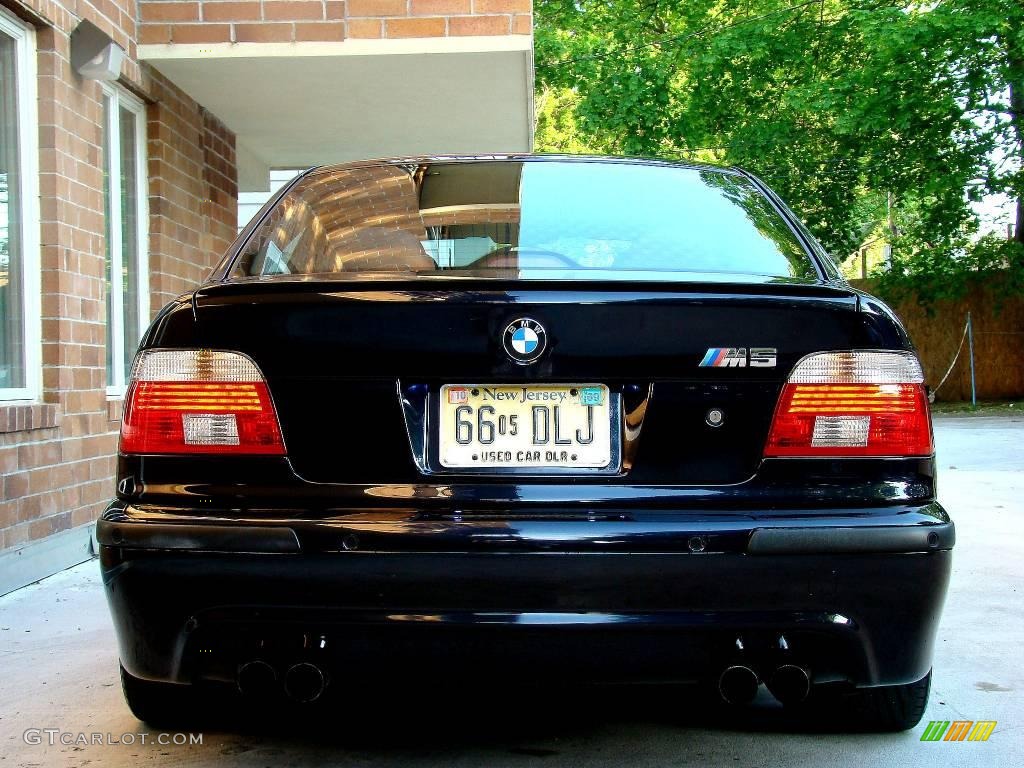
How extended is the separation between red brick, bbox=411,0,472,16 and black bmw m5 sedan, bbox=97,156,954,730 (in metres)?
5.13

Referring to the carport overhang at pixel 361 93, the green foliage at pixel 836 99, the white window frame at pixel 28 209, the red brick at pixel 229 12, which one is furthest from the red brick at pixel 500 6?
the green foliage at pixel 836 99

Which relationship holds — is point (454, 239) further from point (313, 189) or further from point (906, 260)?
point (906, 260)

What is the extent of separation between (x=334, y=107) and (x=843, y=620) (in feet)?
23.7

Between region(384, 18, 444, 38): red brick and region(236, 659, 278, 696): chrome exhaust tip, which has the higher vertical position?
region(384, 18, 444, 38): red brick

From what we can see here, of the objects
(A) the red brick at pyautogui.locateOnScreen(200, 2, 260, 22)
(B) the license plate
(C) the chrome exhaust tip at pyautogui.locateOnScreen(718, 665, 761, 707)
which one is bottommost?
(C) the chrome exhaust tip at pyautogui.locateOnScreen(718, 665, 761, 707)

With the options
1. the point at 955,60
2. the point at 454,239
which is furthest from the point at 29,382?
the point at 955,60

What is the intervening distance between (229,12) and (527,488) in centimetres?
574

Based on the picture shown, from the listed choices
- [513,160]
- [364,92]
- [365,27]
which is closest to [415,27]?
[365,27]

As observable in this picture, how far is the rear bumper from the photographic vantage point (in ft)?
8.45

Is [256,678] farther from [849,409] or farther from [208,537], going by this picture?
[849,409]

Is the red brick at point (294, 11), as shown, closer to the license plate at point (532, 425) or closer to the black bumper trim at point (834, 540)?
the license plate at point (532, 425)

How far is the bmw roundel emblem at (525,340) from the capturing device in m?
2.64

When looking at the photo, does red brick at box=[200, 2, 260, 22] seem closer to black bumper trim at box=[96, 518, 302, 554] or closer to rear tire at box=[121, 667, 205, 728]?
rear tire at box=[121, 667, 205, 728]

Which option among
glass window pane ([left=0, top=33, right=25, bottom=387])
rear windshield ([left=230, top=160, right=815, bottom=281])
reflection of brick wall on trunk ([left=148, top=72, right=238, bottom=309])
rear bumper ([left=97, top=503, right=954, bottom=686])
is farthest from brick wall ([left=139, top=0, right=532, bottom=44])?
rear bumper ([left=97, top=503, right=954, bottom=686])
